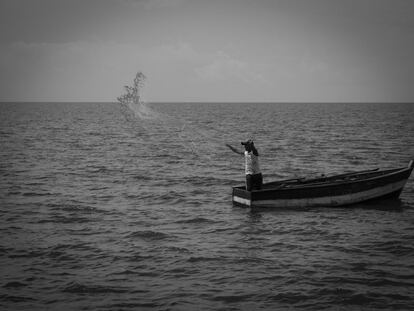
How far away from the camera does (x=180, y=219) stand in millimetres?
18531

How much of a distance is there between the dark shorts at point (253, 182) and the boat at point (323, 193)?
292 mm

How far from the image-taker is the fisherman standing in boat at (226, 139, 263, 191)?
1888 centimetres

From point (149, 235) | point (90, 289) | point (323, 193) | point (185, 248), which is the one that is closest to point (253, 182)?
point (323, 193)

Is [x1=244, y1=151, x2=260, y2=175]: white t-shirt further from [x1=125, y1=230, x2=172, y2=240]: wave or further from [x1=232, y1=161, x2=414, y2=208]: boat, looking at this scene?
[x1=125, y1=230, x2=172, y2=240]: wave

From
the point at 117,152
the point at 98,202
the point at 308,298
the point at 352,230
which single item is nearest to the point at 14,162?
the point at 117,152

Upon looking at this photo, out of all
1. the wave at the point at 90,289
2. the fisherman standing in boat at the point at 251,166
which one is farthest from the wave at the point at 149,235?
the fisherman standing in boat at the point at 251,166

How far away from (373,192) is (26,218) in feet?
46.5

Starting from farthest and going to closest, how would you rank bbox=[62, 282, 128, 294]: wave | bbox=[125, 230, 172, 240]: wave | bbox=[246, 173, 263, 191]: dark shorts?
bbox=[246, 173, 263, 191]: dark shorts < bbox=[125, 230, 172, 240]: wave < bbox=[62, 282, 128, 294]: wave

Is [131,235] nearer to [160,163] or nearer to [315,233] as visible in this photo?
[315,233]

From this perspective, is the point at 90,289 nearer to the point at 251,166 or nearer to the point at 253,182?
the point at 251,166

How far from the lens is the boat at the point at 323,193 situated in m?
19.5

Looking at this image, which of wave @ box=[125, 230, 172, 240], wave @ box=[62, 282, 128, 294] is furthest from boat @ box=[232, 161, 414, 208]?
wave @ box=[62, 282, 128, 294]

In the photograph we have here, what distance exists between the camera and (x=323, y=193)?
19.8m

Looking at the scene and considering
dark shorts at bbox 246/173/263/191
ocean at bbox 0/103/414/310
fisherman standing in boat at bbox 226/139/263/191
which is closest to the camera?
ocean at bbox 0/103/414/310
